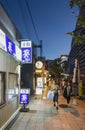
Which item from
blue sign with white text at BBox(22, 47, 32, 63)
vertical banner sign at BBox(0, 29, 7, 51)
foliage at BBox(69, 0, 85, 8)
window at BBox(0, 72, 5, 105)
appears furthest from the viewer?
blue sign with white text at BBox(22, 47, 32, 63)

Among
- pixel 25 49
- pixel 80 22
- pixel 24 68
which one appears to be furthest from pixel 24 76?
pixel 80 22

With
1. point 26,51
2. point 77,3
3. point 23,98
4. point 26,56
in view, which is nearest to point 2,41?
point 77,3

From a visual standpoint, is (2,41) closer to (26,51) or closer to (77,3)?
(77,3)

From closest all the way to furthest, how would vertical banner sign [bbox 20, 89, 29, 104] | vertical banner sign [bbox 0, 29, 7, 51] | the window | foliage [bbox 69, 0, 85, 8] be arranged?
foliage [bbox 69, 0, 85, 8] < vertical banner sign [bbox 0, 29, 7, 51] < the window < vertical banner sign [bbox 20, 89, 29, 104]

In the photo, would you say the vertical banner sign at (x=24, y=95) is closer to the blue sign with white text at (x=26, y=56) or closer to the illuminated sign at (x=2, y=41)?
the blue sign with white text at (x=26, y=56)

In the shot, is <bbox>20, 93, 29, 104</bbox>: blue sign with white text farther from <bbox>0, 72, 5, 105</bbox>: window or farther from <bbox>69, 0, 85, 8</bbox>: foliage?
<bbox>69, 0, 85, 8</bbox>: foliage

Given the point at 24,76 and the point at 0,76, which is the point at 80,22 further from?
the point at 24,76

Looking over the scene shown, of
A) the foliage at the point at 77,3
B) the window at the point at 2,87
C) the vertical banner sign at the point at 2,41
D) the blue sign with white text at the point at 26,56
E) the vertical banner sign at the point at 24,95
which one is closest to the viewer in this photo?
the foliage at the point at 77,3

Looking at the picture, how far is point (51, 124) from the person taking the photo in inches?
467

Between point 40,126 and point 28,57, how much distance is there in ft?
22.8

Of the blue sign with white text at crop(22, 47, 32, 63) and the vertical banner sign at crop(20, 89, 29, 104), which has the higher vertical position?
the blue sign with white text at crop(22, 47, 32, 63)

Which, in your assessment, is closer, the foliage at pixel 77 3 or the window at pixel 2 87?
the foliage at pixel 77 3

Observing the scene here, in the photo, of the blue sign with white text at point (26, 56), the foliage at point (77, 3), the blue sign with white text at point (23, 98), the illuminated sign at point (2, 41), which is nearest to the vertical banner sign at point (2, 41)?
the illuminated sign at point (2, 41)

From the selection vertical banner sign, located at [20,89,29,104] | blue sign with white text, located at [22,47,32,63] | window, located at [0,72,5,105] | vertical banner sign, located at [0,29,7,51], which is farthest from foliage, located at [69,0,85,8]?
blue sign with white text, located at [22,47,32,63]
